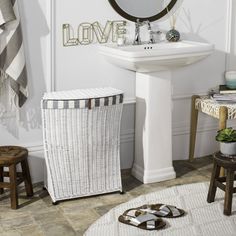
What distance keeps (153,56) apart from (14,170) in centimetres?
117

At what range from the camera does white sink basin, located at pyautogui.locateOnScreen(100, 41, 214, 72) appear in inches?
148

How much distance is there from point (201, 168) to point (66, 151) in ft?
4.14

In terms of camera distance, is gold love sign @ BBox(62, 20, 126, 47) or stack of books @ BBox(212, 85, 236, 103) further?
stack of books @ BBox(212, 85, 236, 103)

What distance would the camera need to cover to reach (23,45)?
3.89m

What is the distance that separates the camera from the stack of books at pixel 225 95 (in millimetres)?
4293

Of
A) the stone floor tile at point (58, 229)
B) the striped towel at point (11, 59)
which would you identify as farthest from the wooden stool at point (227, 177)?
the striped towel at point (11, 59)

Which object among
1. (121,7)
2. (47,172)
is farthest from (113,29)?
(47,172)

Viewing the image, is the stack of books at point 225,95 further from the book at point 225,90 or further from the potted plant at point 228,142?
the potted plant at point 228,142

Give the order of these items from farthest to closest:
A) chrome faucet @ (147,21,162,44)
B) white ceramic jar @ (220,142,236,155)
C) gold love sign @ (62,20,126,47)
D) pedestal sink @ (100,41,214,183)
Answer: chrome faucet @ (147,21,162,44), gold love sign @ (62,20,126,47), pedestal sink @ (100,41,214,183), white ceramic jar @ (220,142,236,155)

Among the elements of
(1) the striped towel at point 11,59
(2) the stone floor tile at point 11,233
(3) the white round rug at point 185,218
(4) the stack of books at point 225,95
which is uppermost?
(1) the striped towel at point 11,59

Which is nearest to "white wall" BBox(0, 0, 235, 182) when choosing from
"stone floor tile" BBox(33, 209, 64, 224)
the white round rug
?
"stone floor tile" BBox(33, 209, 64, 224)

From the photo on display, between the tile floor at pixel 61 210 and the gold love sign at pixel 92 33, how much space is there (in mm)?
1045

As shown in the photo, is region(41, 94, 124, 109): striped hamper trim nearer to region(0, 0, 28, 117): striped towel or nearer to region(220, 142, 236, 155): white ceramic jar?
region(0, 0, 28, 117): striped towel

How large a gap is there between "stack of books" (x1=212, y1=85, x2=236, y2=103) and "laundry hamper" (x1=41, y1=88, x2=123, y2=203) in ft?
2.99
